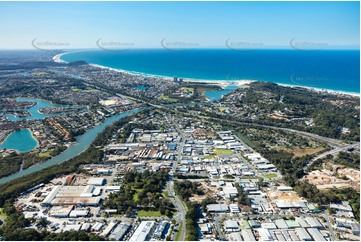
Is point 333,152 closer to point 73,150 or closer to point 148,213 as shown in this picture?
point 148,213

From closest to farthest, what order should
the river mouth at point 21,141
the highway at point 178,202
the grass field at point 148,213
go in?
the highway at point 178,202 < the grass field at point 148,213 < the river mouth at point 21,141

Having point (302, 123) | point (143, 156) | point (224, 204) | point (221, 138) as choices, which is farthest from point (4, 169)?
point (302, 123)

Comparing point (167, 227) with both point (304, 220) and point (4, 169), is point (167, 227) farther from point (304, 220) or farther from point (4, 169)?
point (4, 169)

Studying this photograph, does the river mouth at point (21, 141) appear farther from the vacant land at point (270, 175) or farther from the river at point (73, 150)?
the vacant land at point (270, 175)

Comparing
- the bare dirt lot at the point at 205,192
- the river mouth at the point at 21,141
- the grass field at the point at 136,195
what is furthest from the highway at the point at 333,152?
the river mouth at the point at 21,141

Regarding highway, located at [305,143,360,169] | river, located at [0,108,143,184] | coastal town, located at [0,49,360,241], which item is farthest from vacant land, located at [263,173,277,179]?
river, located at [0,108,143,184]

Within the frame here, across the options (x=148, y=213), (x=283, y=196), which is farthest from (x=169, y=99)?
(x=148, y=213)
